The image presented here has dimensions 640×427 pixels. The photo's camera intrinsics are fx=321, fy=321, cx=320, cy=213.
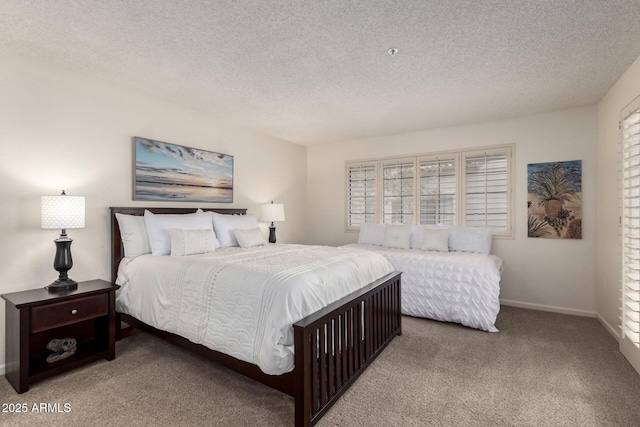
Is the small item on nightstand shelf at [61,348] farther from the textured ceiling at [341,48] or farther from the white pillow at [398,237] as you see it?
the white pillow at [398,237]

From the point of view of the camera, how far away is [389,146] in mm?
5238

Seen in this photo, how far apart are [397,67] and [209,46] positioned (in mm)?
1549

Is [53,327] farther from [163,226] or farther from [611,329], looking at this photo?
[611,329]

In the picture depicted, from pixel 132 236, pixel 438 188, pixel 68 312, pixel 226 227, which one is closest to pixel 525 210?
pixel 438 188

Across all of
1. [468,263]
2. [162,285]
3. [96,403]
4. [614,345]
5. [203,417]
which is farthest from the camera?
[468,263]

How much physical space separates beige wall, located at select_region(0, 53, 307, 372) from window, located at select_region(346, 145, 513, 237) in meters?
2.81

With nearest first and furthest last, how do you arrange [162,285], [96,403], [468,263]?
[96,403], [162,285], [468,263]

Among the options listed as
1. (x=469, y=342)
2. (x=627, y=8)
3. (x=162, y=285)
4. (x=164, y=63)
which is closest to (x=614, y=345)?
(x=469, y=342)

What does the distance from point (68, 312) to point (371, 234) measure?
148 inches

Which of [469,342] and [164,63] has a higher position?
[164,63]

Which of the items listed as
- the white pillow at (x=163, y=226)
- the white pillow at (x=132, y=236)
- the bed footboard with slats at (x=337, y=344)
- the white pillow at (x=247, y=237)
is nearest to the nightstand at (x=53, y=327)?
the white pillow at (x=132, y=236)

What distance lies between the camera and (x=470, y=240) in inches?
165

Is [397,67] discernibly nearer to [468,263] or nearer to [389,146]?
[468,263]

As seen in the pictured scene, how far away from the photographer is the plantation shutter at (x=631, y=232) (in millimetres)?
2379
